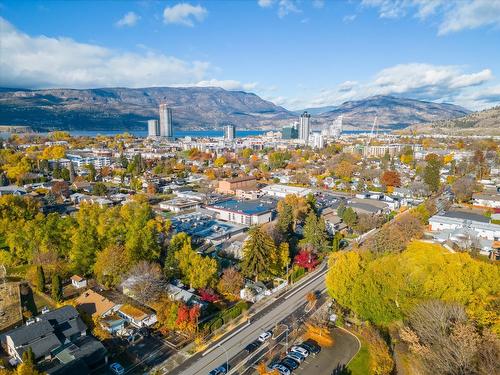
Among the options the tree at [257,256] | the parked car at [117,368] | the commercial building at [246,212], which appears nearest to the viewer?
the parked car at [117,368]

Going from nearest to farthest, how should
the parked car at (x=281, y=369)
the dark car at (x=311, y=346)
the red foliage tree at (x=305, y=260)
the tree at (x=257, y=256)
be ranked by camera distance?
the parked car at (x=281, y=369) < the dark car at (x=311, y=346) < the tree at (x=257, y=256) < the red foliage tree at (x=305, y=260)

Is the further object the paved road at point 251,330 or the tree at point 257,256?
the tree at point 257,256

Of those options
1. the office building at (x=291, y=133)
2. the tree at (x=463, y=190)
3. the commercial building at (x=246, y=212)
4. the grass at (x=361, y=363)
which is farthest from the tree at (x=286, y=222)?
the office building at (x=291, y=133)

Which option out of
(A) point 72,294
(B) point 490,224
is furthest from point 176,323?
(B) point 490,224

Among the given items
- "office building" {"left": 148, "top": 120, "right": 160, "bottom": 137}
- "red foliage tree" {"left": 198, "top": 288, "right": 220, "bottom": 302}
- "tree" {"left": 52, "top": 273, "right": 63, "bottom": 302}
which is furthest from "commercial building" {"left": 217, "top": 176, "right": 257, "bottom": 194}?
"office building" {"left": 148, "top": 120, "right": 160, "bottom": 137}

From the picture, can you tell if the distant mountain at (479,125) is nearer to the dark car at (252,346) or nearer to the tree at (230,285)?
the tree at (230,285)

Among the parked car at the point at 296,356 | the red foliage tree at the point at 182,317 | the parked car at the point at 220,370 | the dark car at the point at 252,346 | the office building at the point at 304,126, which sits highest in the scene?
the office building at the point at 304,126

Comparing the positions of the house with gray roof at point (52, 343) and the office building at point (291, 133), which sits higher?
the office building at point (291, 133)
